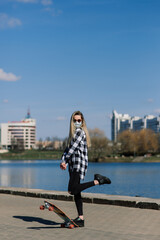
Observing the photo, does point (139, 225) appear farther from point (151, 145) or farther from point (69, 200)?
point (151, 145)

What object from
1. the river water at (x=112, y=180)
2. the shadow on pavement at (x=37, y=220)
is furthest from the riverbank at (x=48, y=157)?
the shadow on pavement at (x=37, y=220)

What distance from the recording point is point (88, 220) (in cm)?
780

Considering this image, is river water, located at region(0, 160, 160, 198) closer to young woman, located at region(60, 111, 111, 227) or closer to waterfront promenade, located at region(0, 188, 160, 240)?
waterfront promenade, located at region(0, 188, 160, 240)

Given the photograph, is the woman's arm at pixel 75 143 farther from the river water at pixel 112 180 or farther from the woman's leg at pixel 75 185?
the river water at pixel 112 180

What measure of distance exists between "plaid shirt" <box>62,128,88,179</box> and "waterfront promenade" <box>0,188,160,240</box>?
109cm

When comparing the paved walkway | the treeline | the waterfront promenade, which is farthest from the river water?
the treeline

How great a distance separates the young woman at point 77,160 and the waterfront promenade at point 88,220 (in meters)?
0.60

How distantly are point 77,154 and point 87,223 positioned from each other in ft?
4.42

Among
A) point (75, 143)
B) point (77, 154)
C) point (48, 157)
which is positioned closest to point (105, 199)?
point (77, 154)

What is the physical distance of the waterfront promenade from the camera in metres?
6.41

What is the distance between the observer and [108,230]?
22.3ft

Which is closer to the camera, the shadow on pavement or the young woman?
the young woman

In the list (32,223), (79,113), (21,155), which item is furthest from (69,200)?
(21,155)

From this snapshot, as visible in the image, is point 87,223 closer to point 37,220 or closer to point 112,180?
point 37,220
